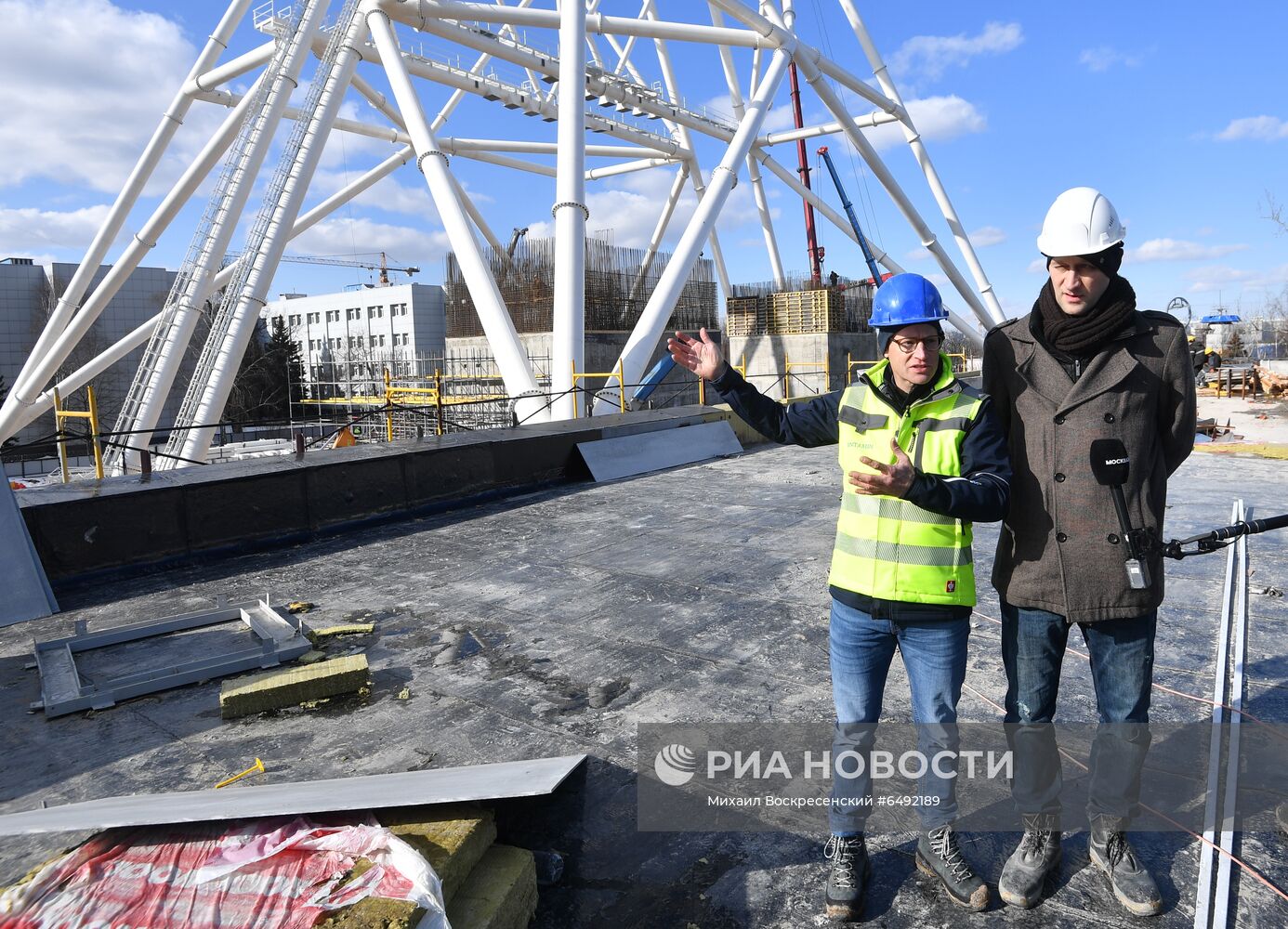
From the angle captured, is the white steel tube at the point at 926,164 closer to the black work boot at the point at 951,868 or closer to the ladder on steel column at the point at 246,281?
the ladder on steel column at the point at 246,281

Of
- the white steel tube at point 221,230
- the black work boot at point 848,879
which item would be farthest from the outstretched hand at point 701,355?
the white steel tube at point 221,230

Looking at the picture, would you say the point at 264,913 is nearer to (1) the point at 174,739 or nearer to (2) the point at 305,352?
(1) the point at 174,739

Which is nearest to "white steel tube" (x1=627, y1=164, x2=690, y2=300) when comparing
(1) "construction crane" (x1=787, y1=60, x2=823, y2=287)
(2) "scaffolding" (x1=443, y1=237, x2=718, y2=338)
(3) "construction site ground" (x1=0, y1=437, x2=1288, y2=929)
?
(2) "scaffolding" (x1=443, y1=237, x2=718, y2=338)

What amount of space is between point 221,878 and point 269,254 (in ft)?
46.0

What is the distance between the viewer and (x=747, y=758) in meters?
3.78

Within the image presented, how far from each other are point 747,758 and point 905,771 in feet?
2.36

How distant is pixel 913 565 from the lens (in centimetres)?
270

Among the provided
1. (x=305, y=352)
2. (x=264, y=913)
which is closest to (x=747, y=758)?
(x=264, y=913)

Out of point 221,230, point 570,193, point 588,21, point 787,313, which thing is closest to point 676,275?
point 570,193

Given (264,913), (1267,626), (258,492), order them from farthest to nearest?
(258,492) < (1267,626) < (264,913)

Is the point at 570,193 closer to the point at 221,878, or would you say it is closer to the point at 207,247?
the point at 207,247

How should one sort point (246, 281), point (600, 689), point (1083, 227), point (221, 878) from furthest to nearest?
point (246, 281)
point (600, 689)
point (1083, 227)
point (221, 878)

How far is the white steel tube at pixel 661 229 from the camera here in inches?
1225

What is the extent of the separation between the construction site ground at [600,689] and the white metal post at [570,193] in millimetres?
6326
